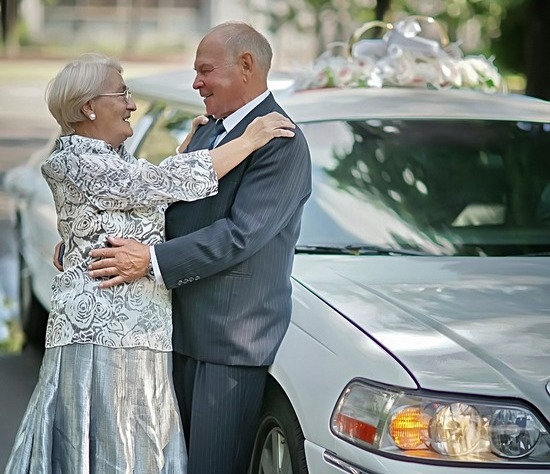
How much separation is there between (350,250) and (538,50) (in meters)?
7.26

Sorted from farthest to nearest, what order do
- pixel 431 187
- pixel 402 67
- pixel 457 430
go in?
1. pixel 402 67
2. pixel 431 187
3. pixel 457 430

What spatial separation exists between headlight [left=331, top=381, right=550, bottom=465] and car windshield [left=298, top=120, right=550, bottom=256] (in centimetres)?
115

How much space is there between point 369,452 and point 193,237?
2.55 feet

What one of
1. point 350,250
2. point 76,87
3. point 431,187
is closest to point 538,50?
point 431,187

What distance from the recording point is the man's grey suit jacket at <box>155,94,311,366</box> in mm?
3604

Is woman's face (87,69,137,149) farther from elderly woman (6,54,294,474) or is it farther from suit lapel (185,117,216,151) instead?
suit lapel (185,117,216,151)

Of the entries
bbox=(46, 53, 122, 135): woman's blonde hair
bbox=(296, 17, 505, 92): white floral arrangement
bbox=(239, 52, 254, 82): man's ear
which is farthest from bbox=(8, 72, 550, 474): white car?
bbox=(46, 53, 122, 135): woman's blonde hair

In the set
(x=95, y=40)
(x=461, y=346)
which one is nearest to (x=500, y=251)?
(x=461, y=346)

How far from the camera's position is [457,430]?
10.7ft

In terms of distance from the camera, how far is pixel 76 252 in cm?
366

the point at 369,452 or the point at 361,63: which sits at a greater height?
the point at 361,63

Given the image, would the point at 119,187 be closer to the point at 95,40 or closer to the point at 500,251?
the point at 500,251

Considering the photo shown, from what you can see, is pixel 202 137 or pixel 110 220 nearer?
pixel 110 220

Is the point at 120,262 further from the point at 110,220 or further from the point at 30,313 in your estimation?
the point at 30,313
